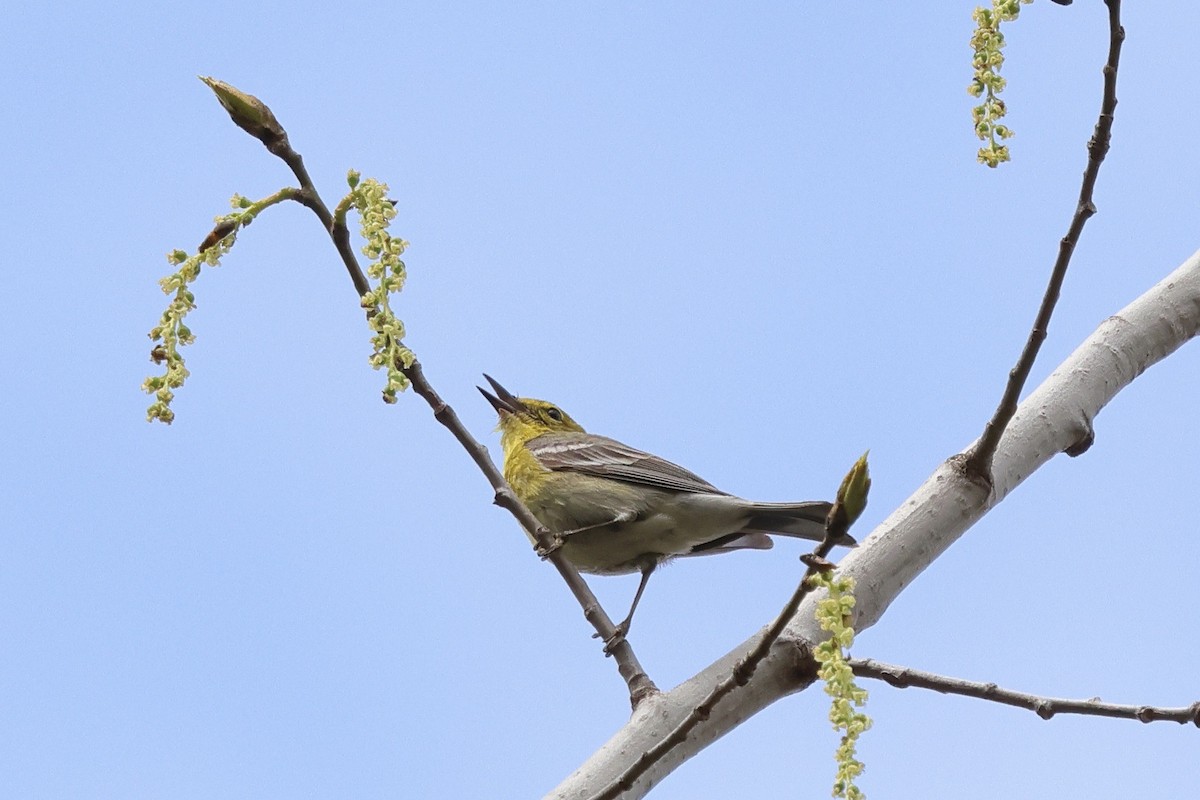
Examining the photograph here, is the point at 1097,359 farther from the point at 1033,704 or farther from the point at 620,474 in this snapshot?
the point at 620,474

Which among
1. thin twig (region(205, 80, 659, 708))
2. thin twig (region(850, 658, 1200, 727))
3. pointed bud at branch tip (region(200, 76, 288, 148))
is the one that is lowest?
thin twig (region(850, 658, 1200, 727))

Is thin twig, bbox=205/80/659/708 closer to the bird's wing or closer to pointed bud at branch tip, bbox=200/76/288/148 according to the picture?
pointed bud at branch tip, bbox=200/76/288/148

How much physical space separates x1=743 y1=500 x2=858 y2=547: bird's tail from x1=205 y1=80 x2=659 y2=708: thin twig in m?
2.09

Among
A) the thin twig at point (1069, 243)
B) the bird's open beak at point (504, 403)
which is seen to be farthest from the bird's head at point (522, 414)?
the thin twig at point (1069, 243)

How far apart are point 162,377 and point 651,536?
4151 millimetres

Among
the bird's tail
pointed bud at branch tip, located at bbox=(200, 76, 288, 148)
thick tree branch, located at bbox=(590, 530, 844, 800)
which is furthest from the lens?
the bird's tail

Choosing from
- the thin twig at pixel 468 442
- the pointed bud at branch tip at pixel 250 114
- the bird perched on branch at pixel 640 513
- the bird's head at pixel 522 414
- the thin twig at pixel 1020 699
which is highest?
the bird's head at pixel 522 414

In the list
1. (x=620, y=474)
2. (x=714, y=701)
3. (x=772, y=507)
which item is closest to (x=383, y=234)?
(x=714, y=701)

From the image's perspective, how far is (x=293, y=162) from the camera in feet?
11.5

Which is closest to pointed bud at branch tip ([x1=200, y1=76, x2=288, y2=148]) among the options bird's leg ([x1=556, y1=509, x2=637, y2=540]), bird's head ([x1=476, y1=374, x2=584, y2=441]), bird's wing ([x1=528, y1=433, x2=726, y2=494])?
bird's leg ([x1=556, y1=509, x2=637, y2=540])

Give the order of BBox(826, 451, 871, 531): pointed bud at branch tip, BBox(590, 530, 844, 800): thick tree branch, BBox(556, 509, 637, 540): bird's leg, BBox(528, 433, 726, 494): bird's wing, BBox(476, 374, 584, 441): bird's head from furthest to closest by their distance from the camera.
Answer: 1. BBox(476, 374, 584, 441): bird's head
2. BBox(528, 433, 726, 494): bird's wing
3. BBox(556, 509, 637, 540): bird's leg
4. BBox(826, 451, 871, 531): pointed bud at branch tip
5. BBox(590, 530, 844, 800): thick tree branch

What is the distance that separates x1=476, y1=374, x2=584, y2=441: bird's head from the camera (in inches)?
347

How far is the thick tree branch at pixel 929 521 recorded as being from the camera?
373 cm

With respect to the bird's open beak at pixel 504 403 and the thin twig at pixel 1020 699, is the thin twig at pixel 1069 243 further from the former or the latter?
the bird's open beak at pixel 504 403
